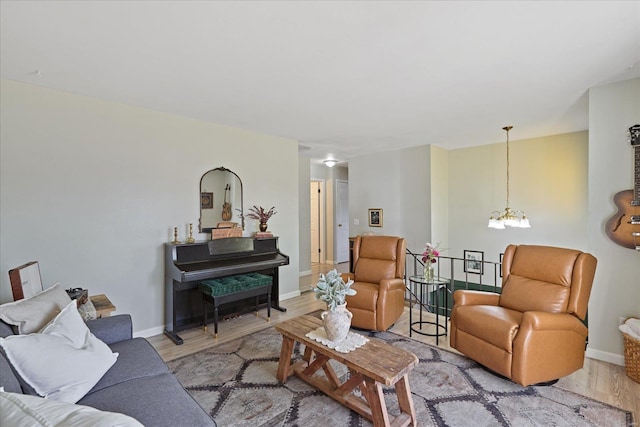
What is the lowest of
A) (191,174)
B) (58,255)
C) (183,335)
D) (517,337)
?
(183,335)

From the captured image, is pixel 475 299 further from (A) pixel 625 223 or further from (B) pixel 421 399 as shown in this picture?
(A) pixel 625 223

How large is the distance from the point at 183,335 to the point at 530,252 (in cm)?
374

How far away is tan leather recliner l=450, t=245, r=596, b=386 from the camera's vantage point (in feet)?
7.41

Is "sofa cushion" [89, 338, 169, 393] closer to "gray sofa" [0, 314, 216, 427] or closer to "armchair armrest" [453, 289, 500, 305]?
"gray sofa" [0, 314, 216, 427]

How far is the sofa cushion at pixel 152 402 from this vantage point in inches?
52.7

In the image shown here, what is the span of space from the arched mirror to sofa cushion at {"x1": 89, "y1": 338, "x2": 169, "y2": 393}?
6.50 feet

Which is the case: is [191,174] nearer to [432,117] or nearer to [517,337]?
[432,117]

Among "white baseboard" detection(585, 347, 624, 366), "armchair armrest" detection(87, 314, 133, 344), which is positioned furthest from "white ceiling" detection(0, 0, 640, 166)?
"white baseboard" detection(585, 347, 624, 366)

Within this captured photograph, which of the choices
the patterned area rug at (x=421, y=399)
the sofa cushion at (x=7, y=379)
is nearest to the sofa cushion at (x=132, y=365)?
the sofa cushion at (x=7, y=379)

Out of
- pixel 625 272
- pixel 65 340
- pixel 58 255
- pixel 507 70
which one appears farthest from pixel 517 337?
pixel 58 255

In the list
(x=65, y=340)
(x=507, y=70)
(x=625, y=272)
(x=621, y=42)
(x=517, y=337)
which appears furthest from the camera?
(x=625, y=272)

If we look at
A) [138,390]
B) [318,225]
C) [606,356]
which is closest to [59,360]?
[138,390]

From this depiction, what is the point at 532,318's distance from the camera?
88.7 inches

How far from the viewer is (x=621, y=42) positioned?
2115mm
